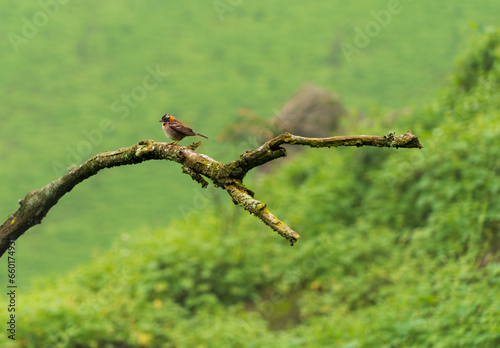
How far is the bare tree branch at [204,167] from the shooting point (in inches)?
98.7

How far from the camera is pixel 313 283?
7.84 m

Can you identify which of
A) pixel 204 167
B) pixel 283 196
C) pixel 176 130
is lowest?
pixel 204 167

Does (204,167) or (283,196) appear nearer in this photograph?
(204,167)

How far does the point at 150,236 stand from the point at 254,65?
6942mm

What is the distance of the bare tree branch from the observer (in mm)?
2506

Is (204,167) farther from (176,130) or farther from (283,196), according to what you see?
(283,196)

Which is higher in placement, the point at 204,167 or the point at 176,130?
the point at 176,130

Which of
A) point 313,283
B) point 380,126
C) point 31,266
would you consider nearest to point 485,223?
point 313,283

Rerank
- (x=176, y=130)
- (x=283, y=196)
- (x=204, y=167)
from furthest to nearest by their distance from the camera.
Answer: (x=283, y=196), (x=176, y=130), (x=204, y=167)

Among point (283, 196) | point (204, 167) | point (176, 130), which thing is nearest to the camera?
point (204, 167)

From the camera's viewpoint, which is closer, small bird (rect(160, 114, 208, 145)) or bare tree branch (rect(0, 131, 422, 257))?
bare tree branch (rect(0, 131, 422, 257))

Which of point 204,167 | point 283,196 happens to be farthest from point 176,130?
point 283,196

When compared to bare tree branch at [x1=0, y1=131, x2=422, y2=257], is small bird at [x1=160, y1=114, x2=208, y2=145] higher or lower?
higher

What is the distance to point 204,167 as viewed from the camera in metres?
2.88
